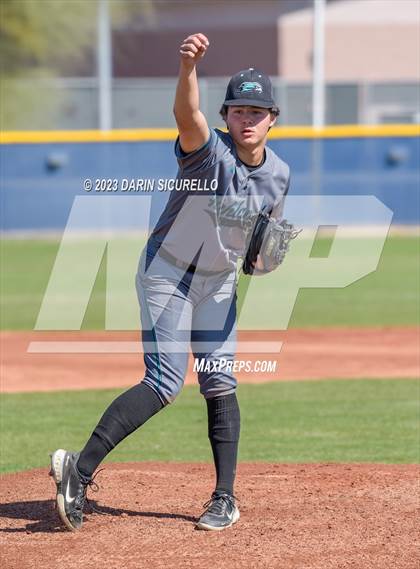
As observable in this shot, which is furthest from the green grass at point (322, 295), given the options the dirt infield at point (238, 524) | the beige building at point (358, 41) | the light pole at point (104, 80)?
the beige building at point (358, 41)

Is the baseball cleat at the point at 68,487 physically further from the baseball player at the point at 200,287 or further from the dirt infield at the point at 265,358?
the dirt infield at the point at 265,358

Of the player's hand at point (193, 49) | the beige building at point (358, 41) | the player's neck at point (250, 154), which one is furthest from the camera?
the beige building at point (358, 41)

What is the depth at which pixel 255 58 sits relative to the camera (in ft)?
105

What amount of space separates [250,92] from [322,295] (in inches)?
448

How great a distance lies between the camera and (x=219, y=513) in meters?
4.98

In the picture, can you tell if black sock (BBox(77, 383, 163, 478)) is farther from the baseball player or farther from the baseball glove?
the baseball glove

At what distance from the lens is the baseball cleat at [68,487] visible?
479 centimetres

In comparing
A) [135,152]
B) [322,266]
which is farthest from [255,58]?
[322,266]

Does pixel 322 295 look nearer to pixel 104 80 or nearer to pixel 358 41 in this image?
pixel 104 80

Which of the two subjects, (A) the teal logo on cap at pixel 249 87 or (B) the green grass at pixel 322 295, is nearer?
(A) the teal logo on cap at pixel 249 87

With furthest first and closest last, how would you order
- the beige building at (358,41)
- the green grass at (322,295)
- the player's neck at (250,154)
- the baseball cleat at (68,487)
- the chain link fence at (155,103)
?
the beige building at (358,41), the chain link fence at (155,103), the green grass at (322,295), the player's neck at (250,154), the baseball cleat at (68,487)

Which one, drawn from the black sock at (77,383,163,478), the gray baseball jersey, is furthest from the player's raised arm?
the black sock at (77,383,163,478)

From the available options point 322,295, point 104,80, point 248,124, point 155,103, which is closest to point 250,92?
point 248,124

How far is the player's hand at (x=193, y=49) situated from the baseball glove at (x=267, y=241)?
2.78ft
